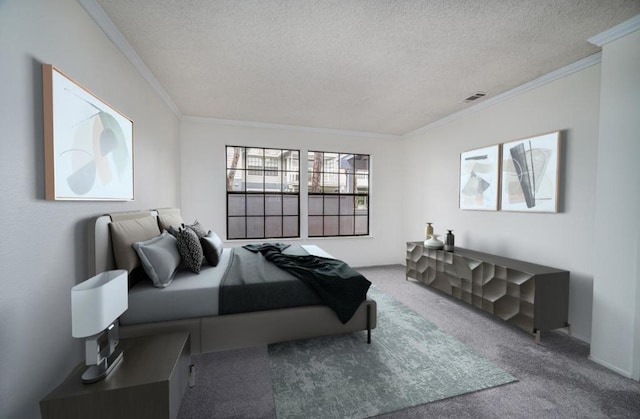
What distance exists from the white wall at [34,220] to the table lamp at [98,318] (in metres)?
0.28

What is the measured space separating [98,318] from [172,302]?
0.75 meters

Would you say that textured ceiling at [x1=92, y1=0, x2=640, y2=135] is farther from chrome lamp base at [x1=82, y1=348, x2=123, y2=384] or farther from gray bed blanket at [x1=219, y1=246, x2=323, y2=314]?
chrome lamp base at [x1=82, y1=348, x2=123, y2=384]

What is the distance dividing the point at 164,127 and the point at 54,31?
6.18ft

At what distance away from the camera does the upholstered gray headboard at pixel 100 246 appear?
1.63 metres

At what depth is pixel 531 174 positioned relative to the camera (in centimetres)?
274

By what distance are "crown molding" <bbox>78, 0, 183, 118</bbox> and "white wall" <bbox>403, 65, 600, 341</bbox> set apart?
13.4ft

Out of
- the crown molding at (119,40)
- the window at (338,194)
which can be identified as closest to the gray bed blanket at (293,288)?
the crown molding at (119,40)

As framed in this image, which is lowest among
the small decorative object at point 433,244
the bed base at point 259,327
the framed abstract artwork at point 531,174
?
the bed base at point 259,327

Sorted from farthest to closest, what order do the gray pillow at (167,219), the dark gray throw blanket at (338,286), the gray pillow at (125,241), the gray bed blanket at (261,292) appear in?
the gray pillow at (167,219)
the dark gray throw blanket at (338,286)
the gray bed blanket at (261,292)
the gray pillow at (125,241)

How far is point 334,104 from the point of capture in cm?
341

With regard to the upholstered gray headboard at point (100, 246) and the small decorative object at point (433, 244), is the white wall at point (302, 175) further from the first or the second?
the upholstered gray headboard at point (100, 246)

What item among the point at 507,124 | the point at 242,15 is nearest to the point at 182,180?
the point at 242,15

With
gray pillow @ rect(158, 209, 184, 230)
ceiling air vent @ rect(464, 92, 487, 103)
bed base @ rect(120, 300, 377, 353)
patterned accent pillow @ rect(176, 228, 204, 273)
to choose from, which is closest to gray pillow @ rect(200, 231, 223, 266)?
patterned accent pillow @ rect(176, 228, 204, 273)

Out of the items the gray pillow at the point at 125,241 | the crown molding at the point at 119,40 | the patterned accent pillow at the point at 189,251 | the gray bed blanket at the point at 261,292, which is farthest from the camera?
the patterned accent pillow at the point at 189,251
